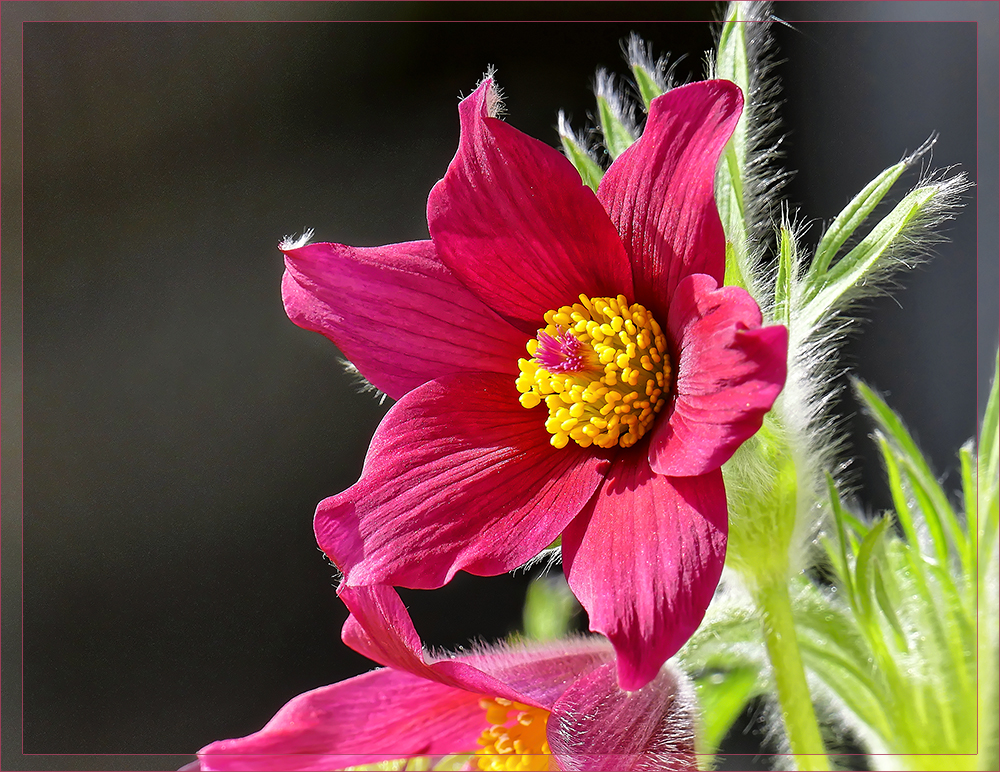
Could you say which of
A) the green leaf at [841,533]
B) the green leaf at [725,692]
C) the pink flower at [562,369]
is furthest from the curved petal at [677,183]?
the green leaf at [725,692]

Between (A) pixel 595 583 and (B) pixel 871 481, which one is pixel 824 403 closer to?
(A) pixel 595 583

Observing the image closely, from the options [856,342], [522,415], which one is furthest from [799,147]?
[522,415]

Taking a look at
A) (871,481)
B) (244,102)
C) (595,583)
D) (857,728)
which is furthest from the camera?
(871,481)

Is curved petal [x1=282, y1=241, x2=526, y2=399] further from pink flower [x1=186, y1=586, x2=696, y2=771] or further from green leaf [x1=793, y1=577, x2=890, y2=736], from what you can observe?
green leaf [x1=793, y1=577, x2=890, y2=736]

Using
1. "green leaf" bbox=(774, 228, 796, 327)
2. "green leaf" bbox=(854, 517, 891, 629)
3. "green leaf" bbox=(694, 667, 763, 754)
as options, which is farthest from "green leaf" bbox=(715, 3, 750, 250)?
"green leaf" bbox=(694, 667, 763, 754)

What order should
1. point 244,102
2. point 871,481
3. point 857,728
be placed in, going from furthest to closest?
1. point 871,481
2. point 244,102
3. point 857,728
